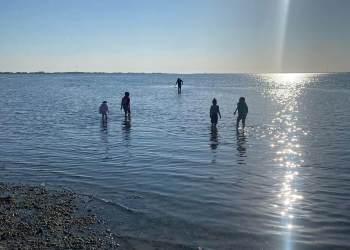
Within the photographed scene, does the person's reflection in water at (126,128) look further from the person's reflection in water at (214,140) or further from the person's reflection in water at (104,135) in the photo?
the person's reflection in water at (214,140)

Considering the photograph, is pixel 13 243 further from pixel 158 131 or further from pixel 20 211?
pixel 158 131

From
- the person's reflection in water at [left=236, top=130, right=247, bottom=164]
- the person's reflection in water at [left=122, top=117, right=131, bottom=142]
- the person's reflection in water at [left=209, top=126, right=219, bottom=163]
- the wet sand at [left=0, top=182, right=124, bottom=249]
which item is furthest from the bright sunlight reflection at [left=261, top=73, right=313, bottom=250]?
the person's reflection in water at [left=122, top=117, right=131, bottom=142]

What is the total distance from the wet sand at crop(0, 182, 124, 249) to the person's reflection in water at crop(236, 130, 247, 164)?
6.87 m

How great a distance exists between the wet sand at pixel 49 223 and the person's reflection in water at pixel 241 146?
6865 mm

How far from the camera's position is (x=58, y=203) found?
10406 mm

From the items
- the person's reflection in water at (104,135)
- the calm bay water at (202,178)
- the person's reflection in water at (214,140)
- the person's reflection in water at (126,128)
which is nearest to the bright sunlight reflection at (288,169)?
the calm bay water at (202,178)

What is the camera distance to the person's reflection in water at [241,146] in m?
16.1

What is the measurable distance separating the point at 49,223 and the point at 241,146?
11.4 metres

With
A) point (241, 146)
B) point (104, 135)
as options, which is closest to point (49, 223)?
point (241, 146)

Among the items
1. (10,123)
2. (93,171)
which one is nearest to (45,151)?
(93,171)

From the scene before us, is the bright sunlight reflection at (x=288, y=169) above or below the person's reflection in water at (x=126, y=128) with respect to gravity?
above

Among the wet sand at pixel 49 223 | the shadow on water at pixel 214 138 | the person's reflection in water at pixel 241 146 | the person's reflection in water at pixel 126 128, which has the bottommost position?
the person's reflection in water at pixel 126 128

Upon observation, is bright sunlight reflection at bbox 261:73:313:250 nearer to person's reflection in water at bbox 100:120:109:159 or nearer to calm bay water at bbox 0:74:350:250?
calm bay water at bbox 0:74:350:250

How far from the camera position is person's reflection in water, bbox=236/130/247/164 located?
16141mm
